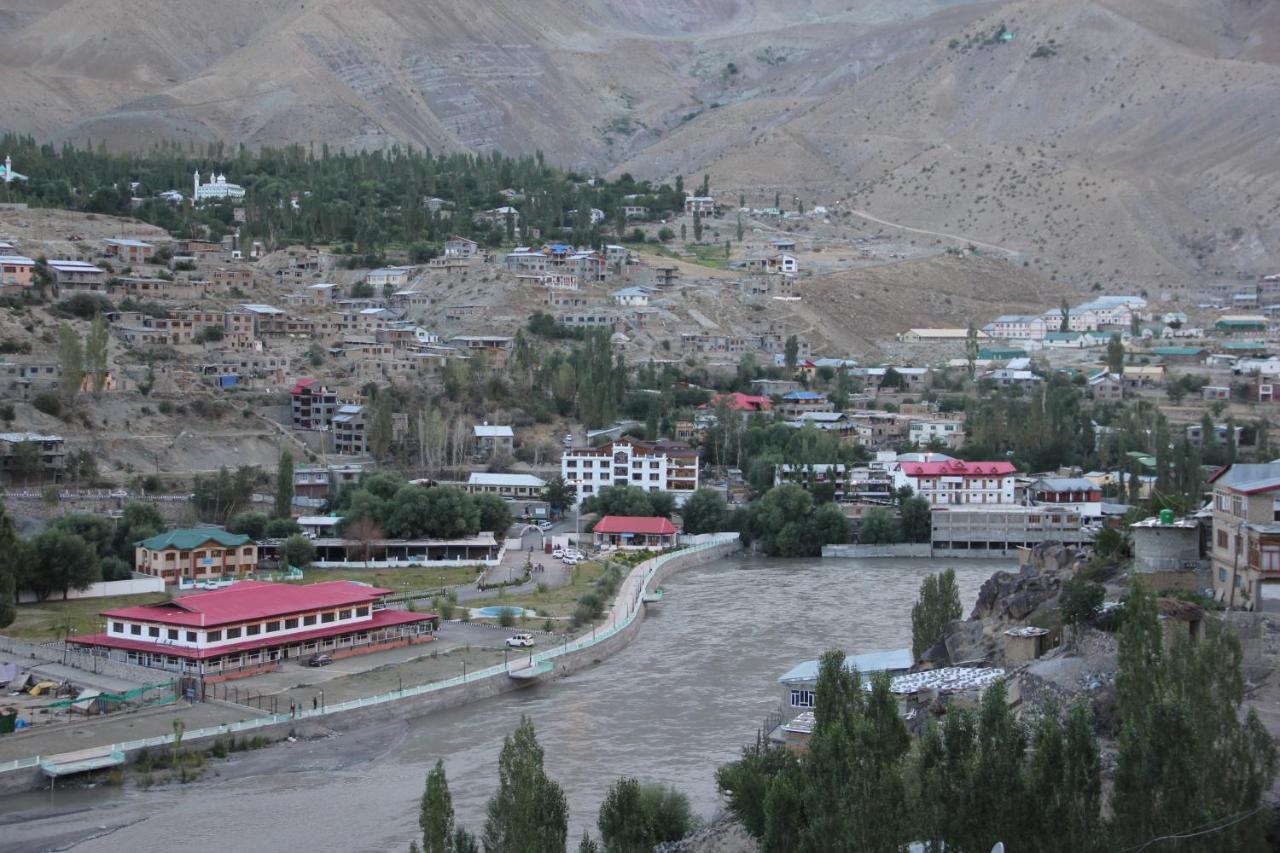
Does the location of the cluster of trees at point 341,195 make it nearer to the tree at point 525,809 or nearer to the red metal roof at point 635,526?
the red metal roof at point 635,526

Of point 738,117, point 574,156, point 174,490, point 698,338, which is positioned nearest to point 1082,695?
point 174,490

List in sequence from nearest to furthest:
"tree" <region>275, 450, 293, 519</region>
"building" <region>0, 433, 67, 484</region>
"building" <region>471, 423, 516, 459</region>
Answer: "tree" <region>275, 450, 293, 519</region>, "building" <region>0, 433, 67, 484</region>, "building" <region>471, 423, 516, 459</region>

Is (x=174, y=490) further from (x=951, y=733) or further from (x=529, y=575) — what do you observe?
(x=951, y=733)

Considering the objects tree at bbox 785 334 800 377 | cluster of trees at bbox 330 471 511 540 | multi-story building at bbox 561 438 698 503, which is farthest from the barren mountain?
cluster of trees at bbox 330 471 511 540

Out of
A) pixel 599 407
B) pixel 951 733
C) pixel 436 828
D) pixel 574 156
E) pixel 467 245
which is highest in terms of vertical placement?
pixel 574 156


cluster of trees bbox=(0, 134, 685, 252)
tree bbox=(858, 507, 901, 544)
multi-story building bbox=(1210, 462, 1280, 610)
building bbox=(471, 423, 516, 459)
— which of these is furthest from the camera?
cluster of trees bbox=(0, 134, 685, 252)

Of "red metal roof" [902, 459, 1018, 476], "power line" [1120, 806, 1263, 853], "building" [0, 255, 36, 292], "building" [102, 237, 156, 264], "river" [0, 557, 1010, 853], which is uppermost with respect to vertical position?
"building" [102, 237, 156, 264]

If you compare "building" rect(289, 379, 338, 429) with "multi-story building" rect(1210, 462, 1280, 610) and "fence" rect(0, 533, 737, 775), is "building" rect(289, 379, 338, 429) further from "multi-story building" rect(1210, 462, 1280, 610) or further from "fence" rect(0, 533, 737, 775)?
"multi-story building" rect(1210, 462, 1280, 610)

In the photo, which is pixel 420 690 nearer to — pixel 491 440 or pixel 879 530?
pixel 879 530
